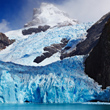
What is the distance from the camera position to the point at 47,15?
130m

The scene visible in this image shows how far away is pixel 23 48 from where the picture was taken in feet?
219

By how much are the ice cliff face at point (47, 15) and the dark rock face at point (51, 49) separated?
57.4 meters

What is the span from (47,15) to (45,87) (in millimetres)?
107624

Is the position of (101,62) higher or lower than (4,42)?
lower

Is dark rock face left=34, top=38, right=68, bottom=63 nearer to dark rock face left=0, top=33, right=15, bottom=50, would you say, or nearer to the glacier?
dark rock face left=0, top=33, right=15, bottom=50

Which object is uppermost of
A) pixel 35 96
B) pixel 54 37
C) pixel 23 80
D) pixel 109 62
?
pixel 54 37

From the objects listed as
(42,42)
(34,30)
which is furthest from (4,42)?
(42,42)

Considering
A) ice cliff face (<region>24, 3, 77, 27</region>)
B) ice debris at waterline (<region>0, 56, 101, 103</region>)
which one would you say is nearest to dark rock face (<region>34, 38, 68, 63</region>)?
ice debris at waterline (<region>0, 56, 101, 103</region>)

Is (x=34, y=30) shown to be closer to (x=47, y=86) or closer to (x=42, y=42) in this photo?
(x=42, y=42)

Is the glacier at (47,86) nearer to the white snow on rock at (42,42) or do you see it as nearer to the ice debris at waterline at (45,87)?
the ice debris at waterline at (45,87)

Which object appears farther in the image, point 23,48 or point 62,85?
point 23,48

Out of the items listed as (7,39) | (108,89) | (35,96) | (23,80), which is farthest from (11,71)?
(7,39)

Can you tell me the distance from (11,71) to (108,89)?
11844 mm

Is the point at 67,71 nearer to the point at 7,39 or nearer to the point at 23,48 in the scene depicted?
the point at 23,48
